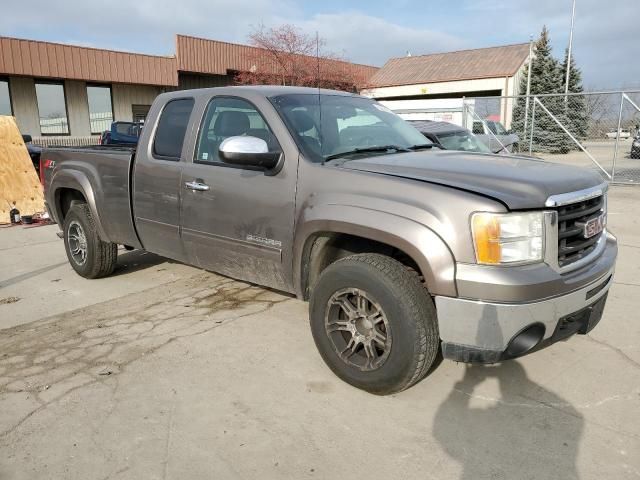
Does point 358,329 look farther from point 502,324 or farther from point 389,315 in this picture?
point 502,324

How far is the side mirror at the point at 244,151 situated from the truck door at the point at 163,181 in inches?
39.0

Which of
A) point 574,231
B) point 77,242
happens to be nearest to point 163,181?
point 77,242

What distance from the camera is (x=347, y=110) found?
403 cm

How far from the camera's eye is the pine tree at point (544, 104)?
1967cm

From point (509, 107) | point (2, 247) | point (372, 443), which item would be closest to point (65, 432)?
point (372, 443)

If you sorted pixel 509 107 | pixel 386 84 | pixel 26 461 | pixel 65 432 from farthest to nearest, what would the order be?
1. pixel 386 84
2. pixel 509 107
3. pixel 65 432
4. pixel 26 461

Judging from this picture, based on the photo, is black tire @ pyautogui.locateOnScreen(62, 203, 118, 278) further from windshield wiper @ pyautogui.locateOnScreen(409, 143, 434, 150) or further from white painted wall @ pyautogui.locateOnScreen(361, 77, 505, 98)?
white painted wall @ pyautogui.locateOnScreen(361, 77, 505, 98)

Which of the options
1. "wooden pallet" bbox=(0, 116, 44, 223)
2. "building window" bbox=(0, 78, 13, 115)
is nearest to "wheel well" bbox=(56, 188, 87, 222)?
"wooden pallet" bbox=(0, 116, 44, 223)

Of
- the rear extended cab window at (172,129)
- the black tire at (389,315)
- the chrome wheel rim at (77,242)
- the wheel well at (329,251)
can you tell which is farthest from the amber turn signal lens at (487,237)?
the chrome wheel rim at (77,242)

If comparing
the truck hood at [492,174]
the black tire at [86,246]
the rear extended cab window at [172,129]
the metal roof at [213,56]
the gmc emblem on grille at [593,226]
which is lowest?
the black tire at [86,246]

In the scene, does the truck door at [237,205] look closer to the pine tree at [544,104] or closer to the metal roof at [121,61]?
the pine tree at [544,104]

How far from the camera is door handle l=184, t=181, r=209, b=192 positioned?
3862mm

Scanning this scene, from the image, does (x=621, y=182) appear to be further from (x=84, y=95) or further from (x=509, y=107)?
(x=84, y=95)

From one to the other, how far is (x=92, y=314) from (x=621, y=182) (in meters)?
12.6
